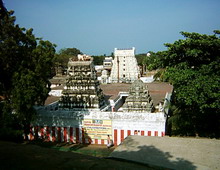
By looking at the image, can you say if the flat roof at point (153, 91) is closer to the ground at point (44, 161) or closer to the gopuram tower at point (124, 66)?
the gopuram tower at point (124, 66)

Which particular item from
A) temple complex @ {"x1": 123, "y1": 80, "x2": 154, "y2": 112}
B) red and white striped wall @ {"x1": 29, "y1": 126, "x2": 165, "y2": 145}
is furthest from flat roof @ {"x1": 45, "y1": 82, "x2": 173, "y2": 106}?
red and white striped wall @ {"x1": 29, "y1": 126, "x2": 165, "y2": 145}

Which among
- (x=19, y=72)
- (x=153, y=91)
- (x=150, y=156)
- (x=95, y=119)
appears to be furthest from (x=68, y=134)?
(x=153, y=91)

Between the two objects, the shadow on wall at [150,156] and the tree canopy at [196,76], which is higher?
the tree canopy at [196,76]

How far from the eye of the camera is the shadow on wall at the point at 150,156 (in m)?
5.68

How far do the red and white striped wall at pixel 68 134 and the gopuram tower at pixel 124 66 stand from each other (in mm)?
31483

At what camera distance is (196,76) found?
1159cm

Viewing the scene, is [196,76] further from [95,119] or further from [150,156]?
[95,119]

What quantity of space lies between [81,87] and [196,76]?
9785 millimetres

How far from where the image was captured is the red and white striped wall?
14812 mm

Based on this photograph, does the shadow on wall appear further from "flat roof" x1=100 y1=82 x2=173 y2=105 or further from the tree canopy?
"flat roof" x1=100 y1=82 x2=173 y2=105

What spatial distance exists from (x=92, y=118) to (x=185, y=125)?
729cm

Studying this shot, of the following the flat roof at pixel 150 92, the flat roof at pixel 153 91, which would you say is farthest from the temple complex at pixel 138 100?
the flat roof at pixel 153 91

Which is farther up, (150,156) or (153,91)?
(153,91)

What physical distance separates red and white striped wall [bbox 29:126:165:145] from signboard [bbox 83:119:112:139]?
31 cm
